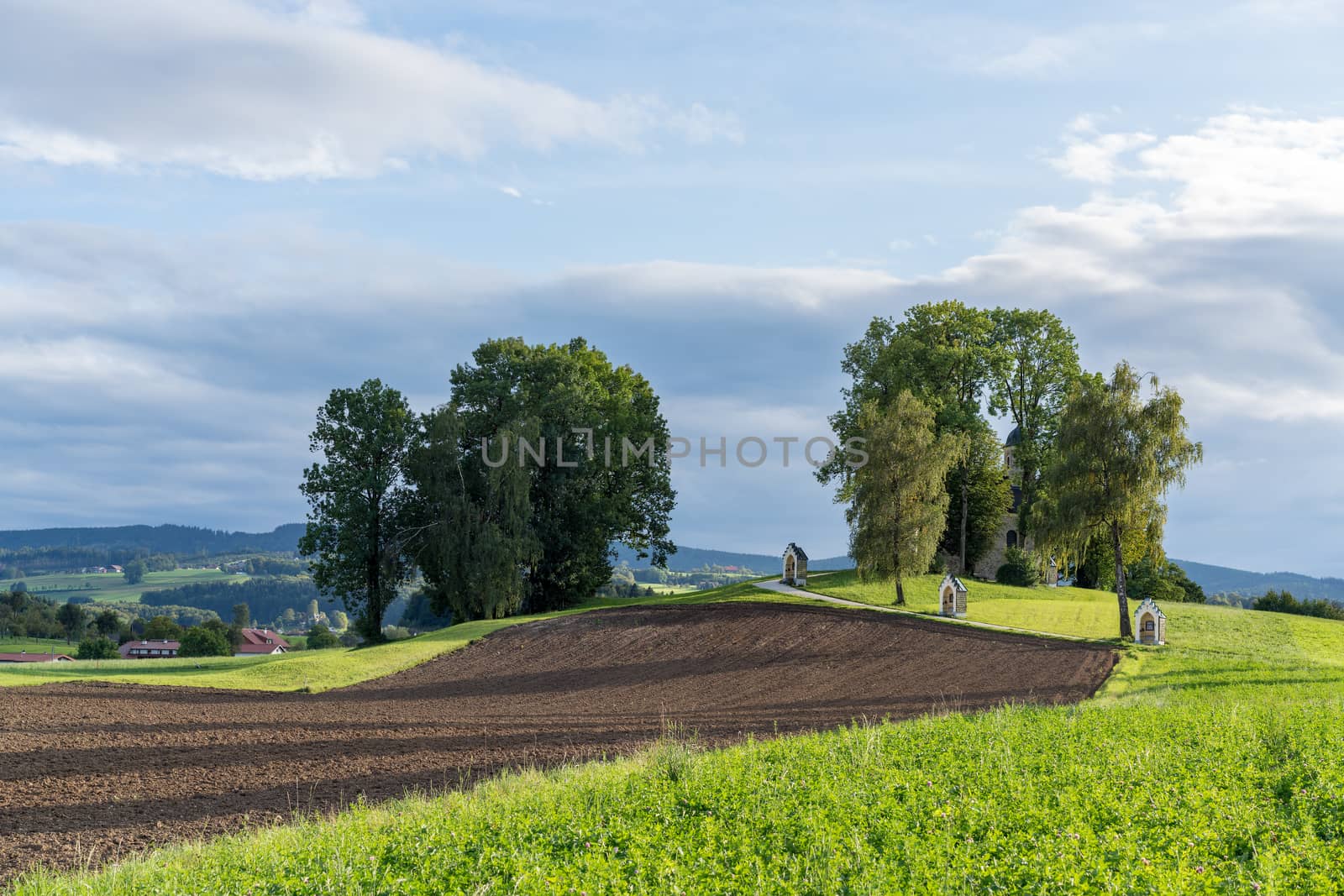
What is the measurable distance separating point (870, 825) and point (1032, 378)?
52.9 m

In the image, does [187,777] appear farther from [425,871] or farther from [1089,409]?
[1089,409]

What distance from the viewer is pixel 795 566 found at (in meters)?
51.9

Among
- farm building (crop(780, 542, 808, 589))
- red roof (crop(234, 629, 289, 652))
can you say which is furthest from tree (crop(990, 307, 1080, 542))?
red roof (crop(234, 629, 289, 652))

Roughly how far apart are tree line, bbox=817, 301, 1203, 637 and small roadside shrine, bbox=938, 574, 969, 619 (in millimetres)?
1506

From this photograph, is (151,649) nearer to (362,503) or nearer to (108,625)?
(108,625)

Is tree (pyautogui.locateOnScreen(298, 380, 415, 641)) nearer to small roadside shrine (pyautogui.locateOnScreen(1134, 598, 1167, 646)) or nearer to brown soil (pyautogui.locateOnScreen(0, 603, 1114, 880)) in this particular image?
brown soil (pyautogui.locateOnScreen(0, 603, 1114, 880))

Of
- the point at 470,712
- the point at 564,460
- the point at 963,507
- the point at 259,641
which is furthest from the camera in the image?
the point at 259,641

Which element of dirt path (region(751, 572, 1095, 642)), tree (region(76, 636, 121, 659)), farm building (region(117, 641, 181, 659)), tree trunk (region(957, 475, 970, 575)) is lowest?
farm building (region(117, 641, 181, 659))

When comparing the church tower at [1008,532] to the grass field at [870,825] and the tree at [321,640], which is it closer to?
the grass field at [870,825]

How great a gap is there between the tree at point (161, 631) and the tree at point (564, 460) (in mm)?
44490

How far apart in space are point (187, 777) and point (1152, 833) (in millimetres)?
12666

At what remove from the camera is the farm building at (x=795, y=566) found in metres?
51.5

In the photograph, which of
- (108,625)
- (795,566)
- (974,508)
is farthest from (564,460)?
(108,625)

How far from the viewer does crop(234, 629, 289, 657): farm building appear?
84375 millimetres
